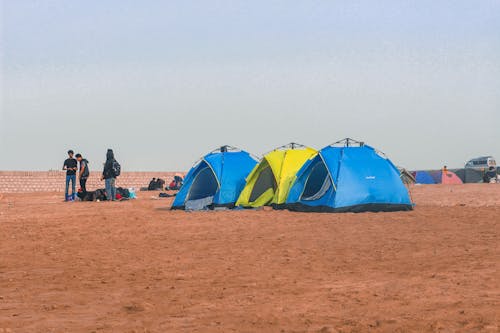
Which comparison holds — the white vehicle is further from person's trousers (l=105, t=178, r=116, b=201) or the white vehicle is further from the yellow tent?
the yellow tent

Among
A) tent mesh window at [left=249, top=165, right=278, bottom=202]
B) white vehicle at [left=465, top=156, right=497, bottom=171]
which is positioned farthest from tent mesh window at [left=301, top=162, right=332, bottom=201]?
white vehicle at [left=465, top=156, right=497, bottom=171]

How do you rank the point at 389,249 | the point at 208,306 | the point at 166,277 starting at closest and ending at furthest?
the point at 208,306
the point at 166,277
the point at 389,249

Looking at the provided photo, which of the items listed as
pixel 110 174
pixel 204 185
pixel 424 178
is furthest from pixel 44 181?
pixel 424 178

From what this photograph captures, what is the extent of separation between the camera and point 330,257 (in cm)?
1199

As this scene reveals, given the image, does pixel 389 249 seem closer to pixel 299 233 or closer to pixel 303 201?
pixel 299 233

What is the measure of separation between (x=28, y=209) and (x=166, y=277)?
55.0 feet

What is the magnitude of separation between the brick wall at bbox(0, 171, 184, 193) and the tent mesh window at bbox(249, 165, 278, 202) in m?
22.0

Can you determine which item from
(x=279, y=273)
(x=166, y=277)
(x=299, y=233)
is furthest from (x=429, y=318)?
(x=299, y=233)

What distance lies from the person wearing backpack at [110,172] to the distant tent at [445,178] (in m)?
26.2

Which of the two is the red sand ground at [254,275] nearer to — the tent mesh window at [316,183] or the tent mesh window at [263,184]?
the tent mesh window at [316,183]

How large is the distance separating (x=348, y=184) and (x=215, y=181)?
4941 mm

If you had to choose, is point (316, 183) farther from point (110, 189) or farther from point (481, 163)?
point (481, 163)

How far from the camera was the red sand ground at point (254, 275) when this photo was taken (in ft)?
23.6

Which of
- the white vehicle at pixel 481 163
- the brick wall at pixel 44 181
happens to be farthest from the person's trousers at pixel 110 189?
the white vehicle at pixel 481 163
